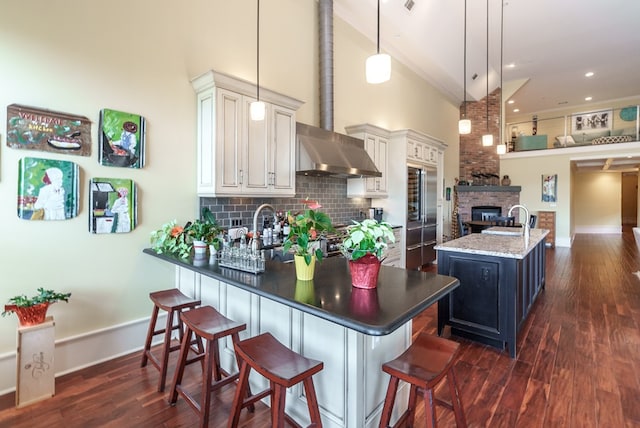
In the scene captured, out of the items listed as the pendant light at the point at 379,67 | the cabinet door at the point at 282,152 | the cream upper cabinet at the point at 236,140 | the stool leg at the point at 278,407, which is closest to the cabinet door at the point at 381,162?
the cabinet door at the point at 282,152

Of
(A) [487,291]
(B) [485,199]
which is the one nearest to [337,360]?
(A) [487,291]

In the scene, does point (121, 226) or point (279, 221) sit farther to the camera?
point (279, 221)

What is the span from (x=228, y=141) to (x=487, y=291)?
114 inches

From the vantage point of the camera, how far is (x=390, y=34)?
564 centimetres

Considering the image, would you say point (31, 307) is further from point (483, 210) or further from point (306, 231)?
point (483, 210)

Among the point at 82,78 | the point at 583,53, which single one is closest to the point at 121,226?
the point at 82,78

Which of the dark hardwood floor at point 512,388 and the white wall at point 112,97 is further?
the white wall at point 112,97

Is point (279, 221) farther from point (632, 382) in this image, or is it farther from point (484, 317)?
point (632, 382)

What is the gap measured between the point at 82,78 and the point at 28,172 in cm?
86

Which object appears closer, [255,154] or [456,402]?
[456,402]

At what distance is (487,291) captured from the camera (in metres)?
2.98

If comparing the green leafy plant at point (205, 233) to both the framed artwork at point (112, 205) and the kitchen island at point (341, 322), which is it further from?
the framed artwork at point (112, 205)

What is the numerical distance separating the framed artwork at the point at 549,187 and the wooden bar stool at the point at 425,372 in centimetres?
1041

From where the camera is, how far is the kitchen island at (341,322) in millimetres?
1434
